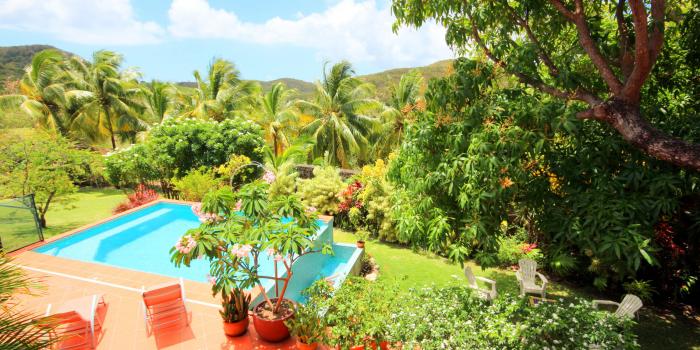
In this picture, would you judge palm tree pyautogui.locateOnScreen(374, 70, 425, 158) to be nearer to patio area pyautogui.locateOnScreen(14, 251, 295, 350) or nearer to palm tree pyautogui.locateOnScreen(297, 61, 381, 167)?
palm tree pyautogui.locateOnScreen(297, 61, 381, 167)

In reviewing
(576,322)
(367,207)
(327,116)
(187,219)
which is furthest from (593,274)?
(327,116)

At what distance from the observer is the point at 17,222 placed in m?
8.76

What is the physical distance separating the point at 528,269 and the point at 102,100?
84.5ft

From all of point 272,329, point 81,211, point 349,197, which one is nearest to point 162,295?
point 272,329

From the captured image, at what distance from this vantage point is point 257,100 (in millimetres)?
22328

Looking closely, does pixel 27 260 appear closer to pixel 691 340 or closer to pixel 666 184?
pixel 666 184

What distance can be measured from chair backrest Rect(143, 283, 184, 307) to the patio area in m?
0.44

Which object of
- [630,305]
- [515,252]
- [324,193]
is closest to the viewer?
[630,305]

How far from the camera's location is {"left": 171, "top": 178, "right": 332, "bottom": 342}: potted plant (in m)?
4.73

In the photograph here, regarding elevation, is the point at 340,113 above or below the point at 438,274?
above

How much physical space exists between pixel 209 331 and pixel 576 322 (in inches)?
204

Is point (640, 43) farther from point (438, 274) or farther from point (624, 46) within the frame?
point (438, 274)

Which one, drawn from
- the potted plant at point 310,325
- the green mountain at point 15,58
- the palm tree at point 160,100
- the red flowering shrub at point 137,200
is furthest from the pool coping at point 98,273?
the green mountain at point 15,58

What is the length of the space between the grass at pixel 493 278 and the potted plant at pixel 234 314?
7.97ft
